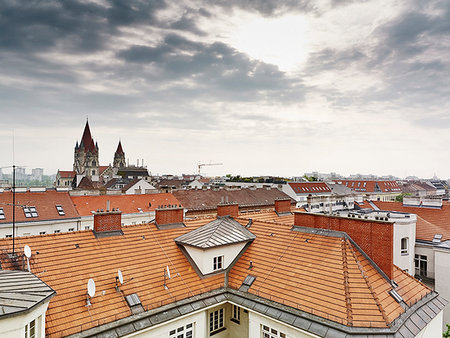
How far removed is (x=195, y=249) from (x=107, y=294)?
5.18 m

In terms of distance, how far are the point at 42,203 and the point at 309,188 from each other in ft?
192

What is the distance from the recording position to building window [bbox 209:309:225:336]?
49.9 feet

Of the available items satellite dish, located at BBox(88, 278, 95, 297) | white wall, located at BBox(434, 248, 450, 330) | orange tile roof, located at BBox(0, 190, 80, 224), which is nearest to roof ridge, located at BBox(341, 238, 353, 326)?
satellite dish, located at BBox(88, 278, 95, 297)

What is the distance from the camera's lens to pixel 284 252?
1661cm

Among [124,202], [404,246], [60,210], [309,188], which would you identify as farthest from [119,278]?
[309,188]

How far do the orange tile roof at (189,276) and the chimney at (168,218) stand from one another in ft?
2.99

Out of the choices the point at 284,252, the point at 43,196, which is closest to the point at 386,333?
the point at 284,252

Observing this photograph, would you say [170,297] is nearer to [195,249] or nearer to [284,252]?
[195,249]

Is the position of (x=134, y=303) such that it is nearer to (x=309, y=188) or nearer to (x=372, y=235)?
(x=372, y=235)

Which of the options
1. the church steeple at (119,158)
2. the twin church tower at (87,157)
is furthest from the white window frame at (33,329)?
the church steeple at (119,158)

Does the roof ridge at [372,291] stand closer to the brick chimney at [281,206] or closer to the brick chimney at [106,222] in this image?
the brick chimney at [281,206]

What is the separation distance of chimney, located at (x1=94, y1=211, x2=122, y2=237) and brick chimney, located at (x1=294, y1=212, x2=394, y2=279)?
1208cm

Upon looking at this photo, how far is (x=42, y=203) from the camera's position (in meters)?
40.7

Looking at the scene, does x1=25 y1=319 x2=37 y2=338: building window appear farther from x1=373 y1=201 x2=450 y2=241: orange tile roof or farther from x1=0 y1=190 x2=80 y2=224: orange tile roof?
x1=0 y1=190 x2=80 y2=224: orange tile roof
